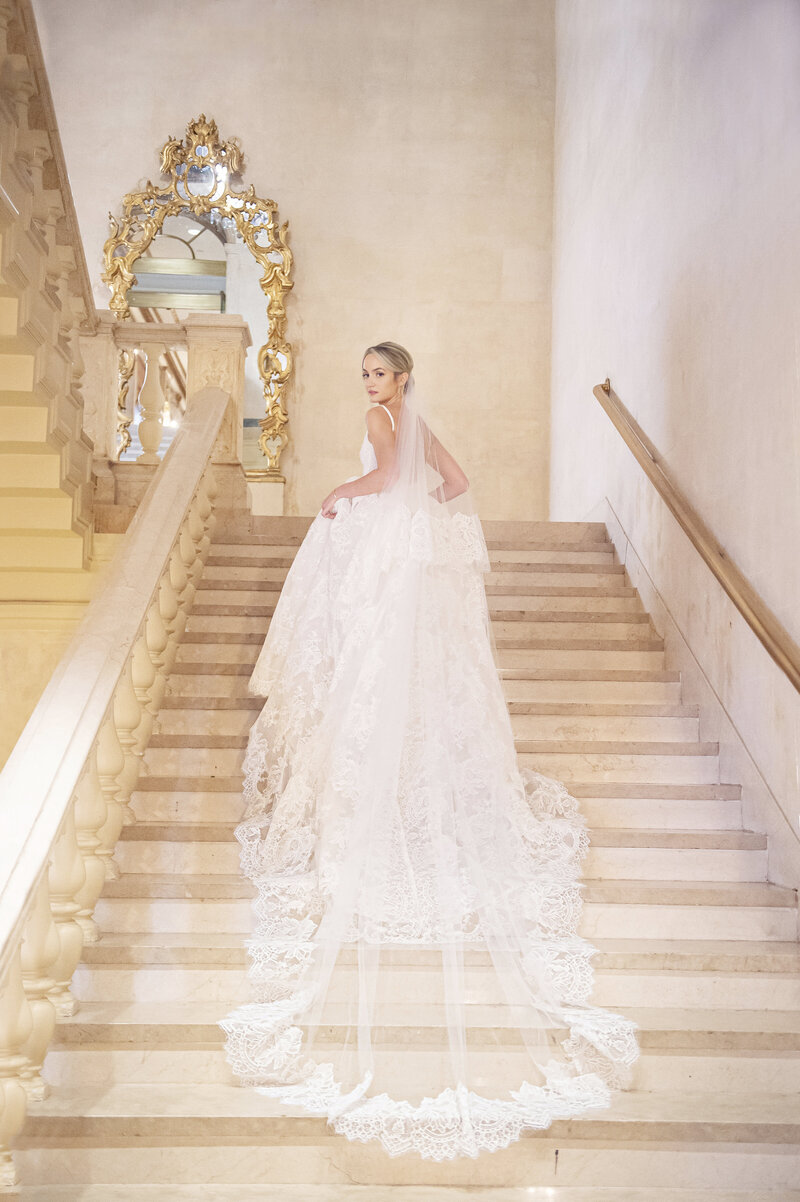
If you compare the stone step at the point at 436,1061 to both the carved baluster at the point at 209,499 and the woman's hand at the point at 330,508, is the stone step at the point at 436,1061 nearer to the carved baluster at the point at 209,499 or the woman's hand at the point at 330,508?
the woman's hand at the point at 330,508

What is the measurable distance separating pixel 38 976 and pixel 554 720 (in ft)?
7.78

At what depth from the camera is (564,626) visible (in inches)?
205

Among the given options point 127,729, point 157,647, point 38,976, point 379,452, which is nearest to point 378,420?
point 379,452

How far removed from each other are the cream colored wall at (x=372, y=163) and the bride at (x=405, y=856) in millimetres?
5139

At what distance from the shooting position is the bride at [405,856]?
2.56 m

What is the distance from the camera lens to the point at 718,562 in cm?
415

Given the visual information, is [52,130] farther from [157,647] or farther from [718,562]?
[718,562]

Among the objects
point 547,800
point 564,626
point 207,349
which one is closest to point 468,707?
point 547,800

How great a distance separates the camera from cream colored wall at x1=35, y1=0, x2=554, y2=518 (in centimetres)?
898

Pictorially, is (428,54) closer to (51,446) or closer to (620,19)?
(620,19)

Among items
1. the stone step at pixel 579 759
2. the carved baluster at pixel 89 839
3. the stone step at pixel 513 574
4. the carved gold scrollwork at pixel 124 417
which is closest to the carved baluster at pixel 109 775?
the carved baluster at pixel 89 839

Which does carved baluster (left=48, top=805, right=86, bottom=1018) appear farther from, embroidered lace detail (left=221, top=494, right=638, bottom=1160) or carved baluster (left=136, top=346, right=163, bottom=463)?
carved baluster (left=136, top=346, right=163, bottom=463)

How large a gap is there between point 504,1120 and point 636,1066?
0.52 meters

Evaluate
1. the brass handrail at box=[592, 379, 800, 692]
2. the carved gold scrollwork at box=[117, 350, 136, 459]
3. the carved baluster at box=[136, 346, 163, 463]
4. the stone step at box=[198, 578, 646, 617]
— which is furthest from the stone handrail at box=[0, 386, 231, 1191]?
the carved gold scrollwork at box=[117, 350, 136, 459]
